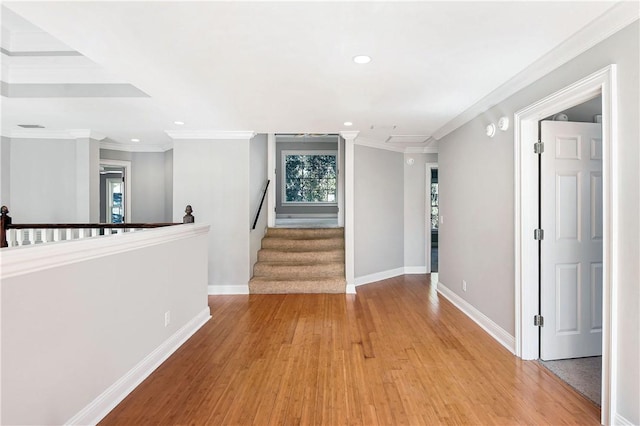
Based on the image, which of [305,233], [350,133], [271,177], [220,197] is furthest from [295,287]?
[350,133]

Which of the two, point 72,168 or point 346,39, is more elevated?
point 346,39

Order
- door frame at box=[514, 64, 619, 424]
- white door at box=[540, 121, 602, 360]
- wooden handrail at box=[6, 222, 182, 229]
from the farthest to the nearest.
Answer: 1. wooden handrail at box=[6, 222, 182, 229]
2. white door at box=[540, 121, 602, 360]
3. door frame at box=[514, 64, 619, 424]

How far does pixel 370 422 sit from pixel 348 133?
3718mm

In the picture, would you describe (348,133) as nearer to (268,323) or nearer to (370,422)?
(268,323)

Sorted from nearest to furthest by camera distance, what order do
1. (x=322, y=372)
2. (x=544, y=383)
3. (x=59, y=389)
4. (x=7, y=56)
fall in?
(x=59, y=389) → (x=544, y=383) → (x=322, y=372) → (x=7, y=56)

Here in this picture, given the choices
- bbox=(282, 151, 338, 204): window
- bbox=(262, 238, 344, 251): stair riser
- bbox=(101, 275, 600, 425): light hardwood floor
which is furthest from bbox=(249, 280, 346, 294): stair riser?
bbox=(282, 151, 338, 204): window

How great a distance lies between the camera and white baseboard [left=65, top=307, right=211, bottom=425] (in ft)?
6.24

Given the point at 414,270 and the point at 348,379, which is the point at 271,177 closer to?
the point at 414,270

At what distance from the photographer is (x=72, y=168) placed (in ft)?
16.7

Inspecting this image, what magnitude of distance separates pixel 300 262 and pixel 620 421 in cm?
413

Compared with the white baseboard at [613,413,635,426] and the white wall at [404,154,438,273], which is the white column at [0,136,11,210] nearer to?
the white wall at [404,154,438,273]

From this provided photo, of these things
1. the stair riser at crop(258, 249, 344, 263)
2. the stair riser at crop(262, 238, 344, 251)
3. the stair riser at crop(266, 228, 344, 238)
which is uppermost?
the stair riser at crop(266, 228, 344, 238)

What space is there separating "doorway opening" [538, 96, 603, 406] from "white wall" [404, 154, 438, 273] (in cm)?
345

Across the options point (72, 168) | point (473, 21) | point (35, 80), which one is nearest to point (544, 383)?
point (473, 21)
